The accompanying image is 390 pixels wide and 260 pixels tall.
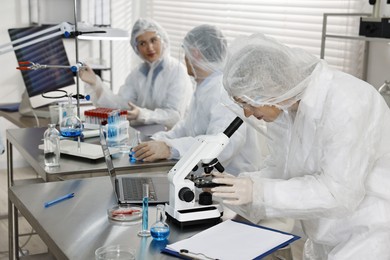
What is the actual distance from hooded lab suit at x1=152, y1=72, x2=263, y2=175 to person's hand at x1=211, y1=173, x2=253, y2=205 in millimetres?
887

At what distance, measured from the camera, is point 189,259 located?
5.16 ft

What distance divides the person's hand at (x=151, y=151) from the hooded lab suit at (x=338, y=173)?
0.80 meters

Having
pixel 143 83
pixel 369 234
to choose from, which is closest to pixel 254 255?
pixel 369 234

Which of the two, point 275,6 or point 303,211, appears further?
point 275,6

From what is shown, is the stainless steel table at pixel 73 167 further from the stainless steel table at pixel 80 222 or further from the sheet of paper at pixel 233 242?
the sheet of paper at pixel 233 242

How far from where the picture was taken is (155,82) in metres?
4.06

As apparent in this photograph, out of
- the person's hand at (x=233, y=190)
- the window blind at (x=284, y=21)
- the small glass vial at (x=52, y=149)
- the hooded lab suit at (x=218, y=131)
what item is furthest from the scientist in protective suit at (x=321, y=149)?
the window blind at (x=284, y=21)

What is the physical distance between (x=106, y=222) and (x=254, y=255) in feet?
1.65

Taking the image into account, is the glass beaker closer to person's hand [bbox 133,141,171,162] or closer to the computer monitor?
person's hand [bbox 133,141,171,162]

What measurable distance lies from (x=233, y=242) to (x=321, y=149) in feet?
1.33

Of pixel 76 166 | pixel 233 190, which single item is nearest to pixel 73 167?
pixel 76 166

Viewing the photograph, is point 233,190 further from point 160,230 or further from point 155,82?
point 155,82

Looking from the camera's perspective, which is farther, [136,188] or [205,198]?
[136,188]

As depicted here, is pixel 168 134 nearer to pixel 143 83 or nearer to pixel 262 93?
pixel 143 83
